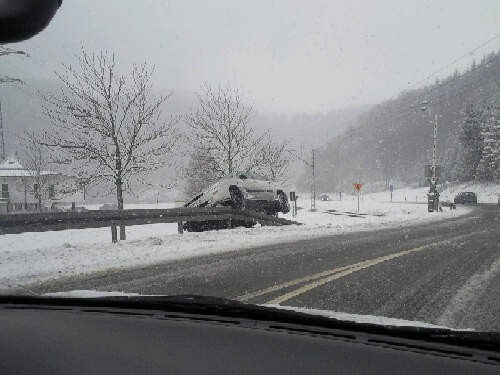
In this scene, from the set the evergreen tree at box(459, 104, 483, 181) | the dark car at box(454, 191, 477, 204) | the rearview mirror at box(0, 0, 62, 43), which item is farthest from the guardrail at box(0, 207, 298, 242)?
the evergreen tree at box(459, 104, 483, 181)

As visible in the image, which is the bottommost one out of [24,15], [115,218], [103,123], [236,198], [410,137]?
[115,218]

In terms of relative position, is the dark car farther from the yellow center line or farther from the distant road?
the yellow center line

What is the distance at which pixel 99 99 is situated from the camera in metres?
16.4

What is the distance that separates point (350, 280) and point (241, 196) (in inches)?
345

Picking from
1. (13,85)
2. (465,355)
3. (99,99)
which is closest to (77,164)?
(99,99)

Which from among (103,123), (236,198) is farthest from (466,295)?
(103,123)

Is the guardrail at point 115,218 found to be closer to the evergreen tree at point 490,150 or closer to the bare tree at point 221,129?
the bare tree at point 221,129

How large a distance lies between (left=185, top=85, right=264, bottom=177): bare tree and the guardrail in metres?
10.9

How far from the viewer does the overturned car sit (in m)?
14.3

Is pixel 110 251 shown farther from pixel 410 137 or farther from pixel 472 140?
pixel 410 137

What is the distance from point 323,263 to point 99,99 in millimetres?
12226

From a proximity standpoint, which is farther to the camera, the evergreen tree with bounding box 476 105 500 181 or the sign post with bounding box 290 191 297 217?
the evergreen tree with bounding box 476 105 500 181

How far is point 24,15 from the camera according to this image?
182cm

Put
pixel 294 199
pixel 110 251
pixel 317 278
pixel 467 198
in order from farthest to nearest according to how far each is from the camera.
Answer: pixel 467 198 → pixel 294 199 → pixel 110 251 → pixel 317 278
